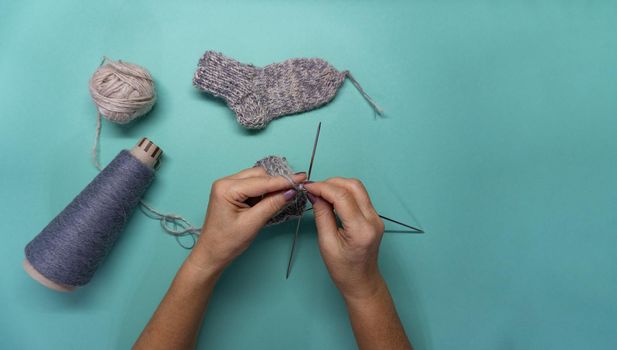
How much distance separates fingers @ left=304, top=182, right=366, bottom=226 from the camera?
0.95 m

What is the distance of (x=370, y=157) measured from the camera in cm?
138

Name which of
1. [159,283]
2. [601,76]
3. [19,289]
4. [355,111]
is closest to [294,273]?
[159,283]

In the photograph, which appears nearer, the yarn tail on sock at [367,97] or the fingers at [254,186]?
the fingers at [254,186]

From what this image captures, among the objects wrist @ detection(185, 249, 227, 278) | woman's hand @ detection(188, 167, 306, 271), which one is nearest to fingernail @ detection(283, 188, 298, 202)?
woman's hand @ detection(188, 167, 306, 271)

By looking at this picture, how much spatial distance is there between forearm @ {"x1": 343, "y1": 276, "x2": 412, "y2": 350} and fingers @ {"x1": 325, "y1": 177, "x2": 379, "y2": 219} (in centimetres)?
20

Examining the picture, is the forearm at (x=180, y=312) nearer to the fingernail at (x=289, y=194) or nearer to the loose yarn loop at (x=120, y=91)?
the fingernail at (x=289, y=194)

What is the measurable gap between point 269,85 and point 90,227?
28.4 inches

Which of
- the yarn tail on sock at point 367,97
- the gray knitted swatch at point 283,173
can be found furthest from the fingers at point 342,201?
the yarn tail on sock at point 367,97

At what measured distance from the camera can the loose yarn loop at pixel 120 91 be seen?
3.90 feet

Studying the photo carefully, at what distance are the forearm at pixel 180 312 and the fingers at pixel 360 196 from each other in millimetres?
412

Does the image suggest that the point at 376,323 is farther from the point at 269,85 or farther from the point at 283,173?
the point at 269,85

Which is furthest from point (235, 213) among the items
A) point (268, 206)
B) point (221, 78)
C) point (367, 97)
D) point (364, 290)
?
→ point (367, 97)

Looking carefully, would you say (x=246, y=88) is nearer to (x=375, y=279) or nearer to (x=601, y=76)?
(x=375, y=279)

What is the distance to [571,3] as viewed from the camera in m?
1.53
